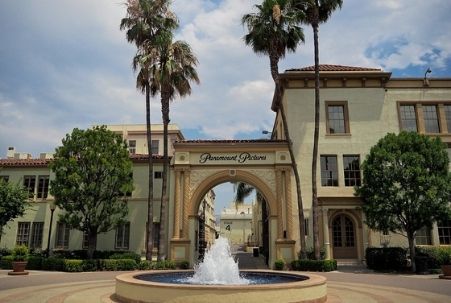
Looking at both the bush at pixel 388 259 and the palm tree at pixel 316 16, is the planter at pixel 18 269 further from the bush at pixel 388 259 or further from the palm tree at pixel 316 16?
the bush at pixel 388 259

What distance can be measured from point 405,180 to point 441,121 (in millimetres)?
9330

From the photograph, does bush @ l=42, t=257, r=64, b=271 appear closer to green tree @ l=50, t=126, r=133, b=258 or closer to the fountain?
green tree @ l=50, t=126, r=133, b=258

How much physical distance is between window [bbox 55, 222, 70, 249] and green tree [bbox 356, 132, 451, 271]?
2103 centimetres

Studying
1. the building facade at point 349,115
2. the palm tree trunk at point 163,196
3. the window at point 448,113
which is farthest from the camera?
the window at point 448,113

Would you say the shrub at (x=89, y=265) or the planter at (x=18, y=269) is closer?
the planter at (x=18, y=269)

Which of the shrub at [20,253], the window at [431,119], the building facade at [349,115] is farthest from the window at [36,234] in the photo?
the window at [431,119]

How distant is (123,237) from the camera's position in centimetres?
2744

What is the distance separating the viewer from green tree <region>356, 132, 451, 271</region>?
833 inches

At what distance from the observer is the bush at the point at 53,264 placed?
2278cm

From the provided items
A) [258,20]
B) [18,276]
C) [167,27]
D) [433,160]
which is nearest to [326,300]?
[433,160]

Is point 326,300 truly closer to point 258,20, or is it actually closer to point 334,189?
point 334,189

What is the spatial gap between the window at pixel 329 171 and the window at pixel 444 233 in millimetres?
7644

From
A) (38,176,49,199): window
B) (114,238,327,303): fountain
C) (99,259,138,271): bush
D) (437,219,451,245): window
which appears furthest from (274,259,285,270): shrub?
(38,176,49,199): window

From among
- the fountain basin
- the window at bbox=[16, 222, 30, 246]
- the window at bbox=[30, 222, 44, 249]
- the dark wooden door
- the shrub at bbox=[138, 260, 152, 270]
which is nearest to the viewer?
the fountain basin
